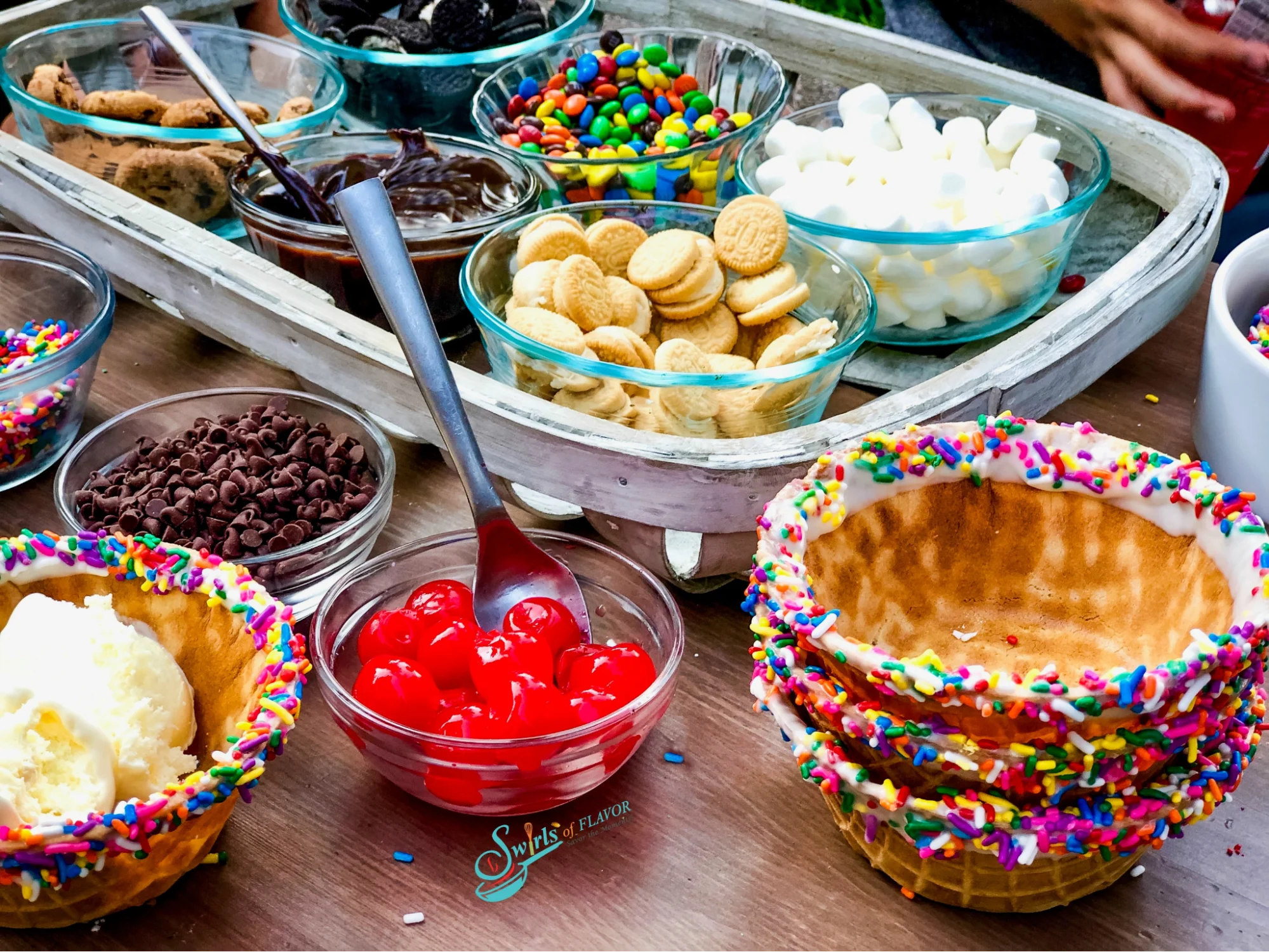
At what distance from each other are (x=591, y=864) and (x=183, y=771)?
0.82 feet

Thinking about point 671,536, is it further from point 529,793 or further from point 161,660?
point 161,660

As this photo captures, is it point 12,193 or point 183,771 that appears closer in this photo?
point 183,771

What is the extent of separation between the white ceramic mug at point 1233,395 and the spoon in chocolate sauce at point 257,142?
81 centimetres

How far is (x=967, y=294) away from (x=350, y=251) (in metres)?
0.59

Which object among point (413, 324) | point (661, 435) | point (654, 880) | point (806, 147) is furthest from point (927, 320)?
point (654, 880)

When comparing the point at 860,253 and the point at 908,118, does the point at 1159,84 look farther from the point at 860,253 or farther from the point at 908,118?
the point at 860,253

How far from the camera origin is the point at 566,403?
0.92 meters

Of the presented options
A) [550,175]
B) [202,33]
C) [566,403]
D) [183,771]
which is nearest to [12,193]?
[202,33]

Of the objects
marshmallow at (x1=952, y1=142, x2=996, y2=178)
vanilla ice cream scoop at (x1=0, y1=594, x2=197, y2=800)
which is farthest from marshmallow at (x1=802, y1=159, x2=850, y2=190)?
vanilla ice cream scoop at (x1=0, y1=594, x2=197, y2=800)

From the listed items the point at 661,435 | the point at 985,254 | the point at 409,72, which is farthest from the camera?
the point at 409,72

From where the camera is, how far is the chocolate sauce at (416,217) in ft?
3.64

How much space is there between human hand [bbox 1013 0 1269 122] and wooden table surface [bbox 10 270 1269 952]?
1052 millimetres

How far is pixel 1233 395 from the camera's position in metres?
0.91

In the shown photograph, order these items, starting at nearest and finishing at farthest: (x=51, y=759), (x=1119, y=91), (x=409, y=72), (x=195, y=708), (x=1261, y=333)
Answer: (x=51, y=759)
(x=195, y=708)
(x=1261, y=333)
(x=409, y=72)
(x=1119, y=91)
